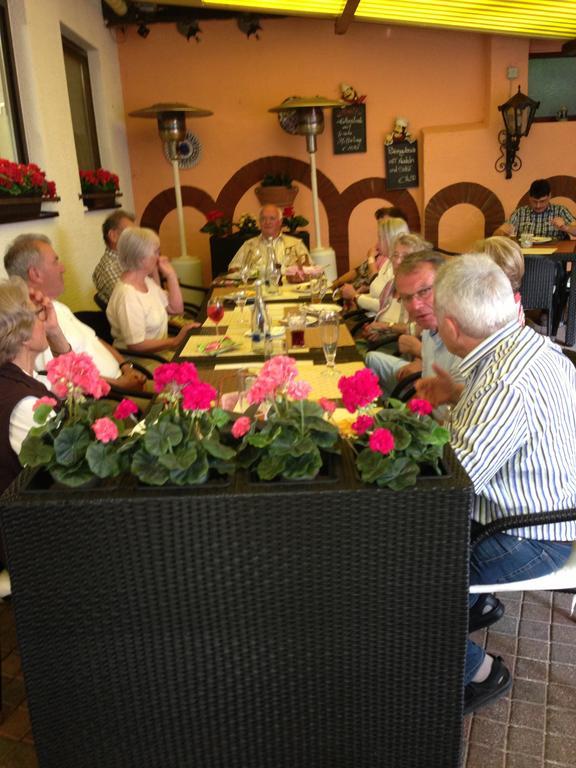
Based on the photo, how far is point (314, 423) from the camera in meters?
1.55

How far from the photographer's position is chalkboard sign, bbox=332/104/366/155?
795cm

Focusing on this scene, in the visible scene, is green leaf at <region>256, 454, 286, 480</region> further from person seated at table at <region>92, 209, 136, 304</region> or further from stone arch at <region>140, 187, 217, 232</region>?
stone arch at <region>140, 187, 217, 232</region>

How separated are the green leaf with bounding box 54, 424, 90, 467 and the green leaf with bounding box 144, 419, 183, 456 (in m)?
0.15

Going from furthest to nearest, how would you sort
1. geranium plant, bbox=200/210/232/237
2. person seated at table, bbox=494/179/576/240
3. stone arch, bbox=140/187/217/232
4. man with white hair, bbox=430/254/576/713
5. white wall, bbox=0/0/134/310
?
stone arch, bbox=140/187/217/232
geranium plant, bbox=200/210/232/237
person seated at table, bbox=494/179/576/240
white wall, bbox=0/0/134/310
man with white hair, bbox=430/254/576/713

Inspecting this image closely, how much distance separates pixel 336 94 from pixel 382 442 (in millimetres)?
7203

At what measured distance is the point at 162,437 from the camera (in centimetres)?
150

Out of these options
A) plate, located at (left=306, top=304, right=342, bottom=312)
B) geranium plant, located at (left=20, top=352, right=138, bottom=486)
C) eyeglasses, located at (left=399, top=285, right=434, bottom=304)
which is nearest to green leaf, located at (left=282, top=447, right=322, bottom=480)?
geranium plant, located at (left=20, top=352, right=138, bottom=486)

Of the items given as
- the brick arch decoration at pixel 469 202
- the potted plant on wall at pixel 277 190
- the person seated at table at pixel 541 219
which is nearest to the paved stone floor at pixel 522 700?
the person seated at table at pixel 541 219

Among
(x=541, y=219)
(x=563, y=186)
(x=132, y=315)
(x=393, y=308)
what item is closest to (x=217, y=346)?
(x=132, y=315)

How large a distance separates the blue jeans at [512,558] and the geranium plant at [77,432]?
3.46 feet

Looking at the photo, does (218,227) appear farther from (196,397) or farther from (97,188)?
(196,397)

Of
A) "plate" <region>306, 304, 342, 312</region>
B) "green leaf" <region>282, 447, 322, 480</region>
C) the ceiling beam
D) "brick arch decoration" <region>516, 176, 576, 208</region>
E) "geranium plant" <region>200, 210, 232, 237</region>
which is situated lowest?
"plate" <region>306, 304, 342, 312</region>

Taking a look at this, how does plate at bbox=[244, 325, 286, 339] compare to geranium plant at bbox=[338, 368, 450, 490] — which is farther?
plate at bbox=[244, 325, 286, 339]

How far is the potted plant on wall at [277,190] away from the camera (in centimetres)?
778
